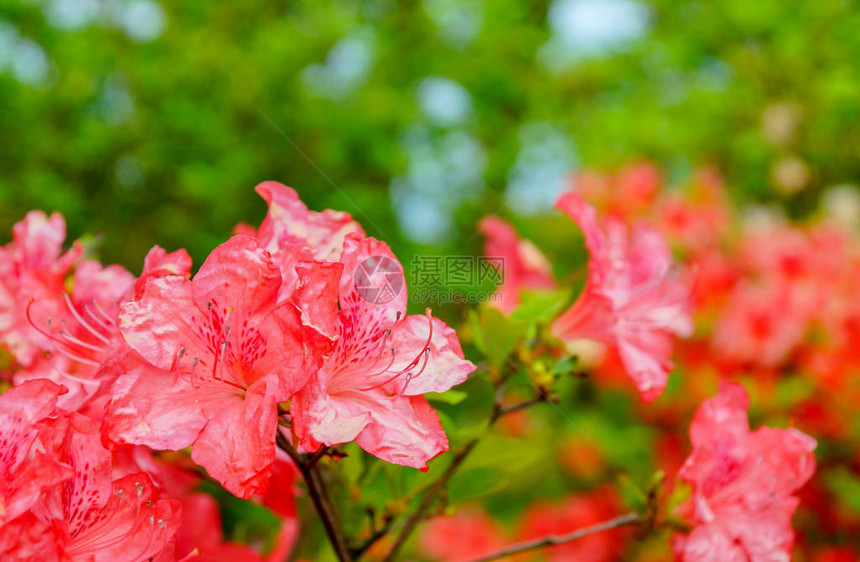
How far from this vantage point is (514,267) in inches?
36.5

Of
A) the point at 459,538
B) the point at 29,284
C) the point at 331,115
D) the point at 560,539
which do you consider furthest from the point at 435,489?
the point at 331,115

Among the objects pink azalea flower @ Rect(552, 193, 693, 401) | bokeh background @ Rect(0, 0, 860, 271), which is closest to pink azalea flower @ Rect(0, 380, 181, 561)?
pink azalea flower @ Rect(552, 193, 693, 401)

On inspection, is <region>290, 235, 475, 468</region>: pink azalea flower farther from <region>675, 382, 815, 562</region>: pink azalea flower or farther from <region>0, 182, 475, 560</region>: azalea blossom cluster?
<region>675, 382, 815, 562</region>: pink azalea flower

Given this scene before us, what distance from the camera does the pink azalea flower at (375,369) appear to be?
1.62ft

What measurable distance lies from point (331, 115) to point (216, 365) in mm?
2944

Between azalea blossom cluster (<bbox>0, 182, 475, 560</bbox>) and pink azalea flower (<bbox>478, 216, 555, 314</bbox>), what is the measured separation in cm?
37

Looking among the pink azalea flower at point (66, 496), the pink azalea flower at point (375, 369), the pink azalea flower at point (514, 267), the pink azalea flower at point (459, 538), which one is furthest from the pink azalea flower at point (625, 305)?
the pink azalea flower at point (459, 538)

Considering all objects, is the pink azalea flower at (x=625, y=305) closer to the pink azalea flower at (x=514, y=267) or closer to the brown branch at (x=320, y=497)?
the pink azalea flower at (x=514, y=267)

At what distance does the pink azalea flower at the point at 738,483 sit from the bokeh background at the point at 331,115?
1830mm

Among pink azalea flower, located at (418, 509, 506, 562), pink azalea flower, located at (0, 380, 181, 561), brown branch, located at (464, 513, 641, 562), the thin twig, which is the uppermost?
pink azalea flower, located at (0, 380, 181, 561)

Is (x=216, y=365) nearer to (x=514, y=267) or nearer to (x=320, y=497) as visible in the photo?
(x=320, y=497)

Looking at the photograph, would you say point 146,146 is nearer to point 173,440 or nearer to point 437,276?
point 437,276

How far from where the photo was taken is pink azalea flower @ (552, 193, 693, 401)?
2.36 ft

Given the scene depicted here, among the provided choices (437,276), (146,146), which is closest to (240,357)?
(437,276)
